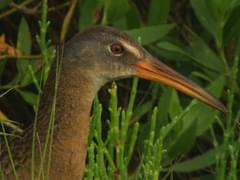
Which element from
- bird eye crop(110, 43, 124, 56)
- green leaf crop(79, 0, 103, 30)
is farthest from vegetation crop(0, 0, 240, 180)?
bird eye crop(110, 43, 124, 56)

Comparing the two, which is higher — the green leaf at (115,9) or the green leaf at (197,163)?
the green leaf at (115,9)

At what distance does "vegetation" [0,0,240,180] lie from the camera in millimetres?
4352

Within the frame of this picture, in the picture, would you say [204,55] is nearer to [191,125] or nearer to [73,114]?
[191,125]

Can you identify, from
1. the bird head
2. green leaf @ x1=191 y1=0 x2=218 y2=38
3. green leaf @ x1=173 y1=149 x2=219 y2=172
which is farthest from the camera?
green leaf @ x1=173 y1=149 x2=219 y2=172

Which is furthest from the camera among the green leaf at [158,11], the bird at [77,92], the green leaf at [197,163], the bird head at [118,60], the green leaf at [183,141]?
the green leaf at [158,11]

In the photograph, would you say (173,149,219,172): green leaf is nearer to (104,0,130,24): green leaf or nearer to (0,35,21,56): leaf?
(104,0,130,24): green leaf

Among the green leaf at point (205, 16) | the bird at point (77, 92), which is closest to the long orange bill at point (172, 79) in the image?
the bird at point (77, 92)

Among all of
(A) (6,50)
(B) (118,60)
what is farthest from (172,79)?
(A) (6,50)

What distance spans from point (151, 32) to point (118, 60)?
86cm

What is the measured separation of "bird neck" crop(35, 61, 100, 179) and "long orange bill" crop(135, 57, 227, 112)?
0.22 metres

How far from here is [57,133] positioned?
165 inches

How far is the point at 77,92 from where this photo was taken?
A: 4223 mm

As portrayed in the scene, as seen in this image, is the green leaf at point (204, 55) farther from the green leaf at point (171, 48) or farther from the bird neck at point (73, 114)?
the bird neck at point (73, 114)

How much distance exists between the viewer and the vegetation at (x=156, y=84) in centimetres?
435
